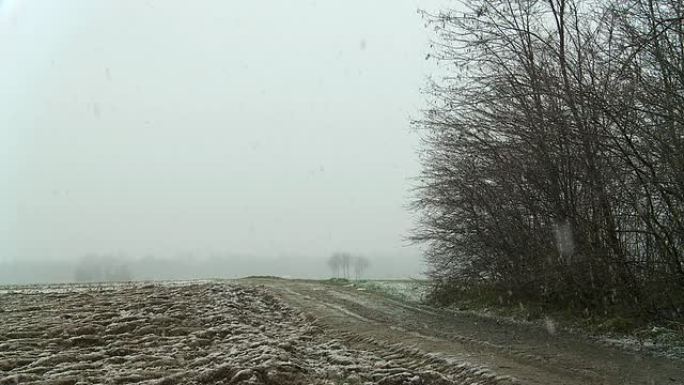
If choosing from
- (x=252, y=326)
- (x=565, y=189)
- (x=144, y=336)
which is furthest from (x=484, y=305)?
(x=144, y=336)

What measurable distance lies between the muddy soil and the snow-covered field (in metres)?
0.02

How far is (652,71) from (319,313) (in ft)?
28.9

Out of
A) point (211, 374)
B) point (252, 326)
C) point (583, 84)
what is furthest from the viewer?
point (252, 326)

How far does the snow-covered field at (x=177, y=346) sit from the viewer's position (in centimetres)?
827

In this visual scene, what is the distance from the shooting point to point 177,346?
10305mm

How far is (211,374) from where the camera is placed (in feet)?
27.2

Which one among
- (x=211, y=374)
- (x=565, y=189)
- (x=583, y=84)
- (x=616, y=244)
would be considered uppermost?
(x=583, y=84)

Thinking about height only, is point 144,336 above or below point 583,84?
below

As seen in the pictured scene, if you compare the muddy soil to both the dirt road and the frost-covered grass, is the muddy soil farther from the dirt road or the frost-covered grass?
the frost-covered grass

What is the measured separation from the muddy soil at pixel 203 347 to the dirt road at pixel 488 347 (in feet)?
0.26

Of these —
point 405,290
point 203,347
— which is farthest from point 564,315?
point 405,290

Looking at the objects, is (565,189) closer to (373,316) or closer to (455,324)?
(455,324)

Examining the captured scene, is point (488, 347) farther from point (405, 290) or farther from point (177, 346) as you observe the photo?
point (405, 290)

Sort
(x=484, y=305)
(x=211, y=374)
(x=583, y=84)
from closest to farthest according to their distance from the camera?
(x=211, y=374) < (x=583, y=84) < (x=484, y=305)
